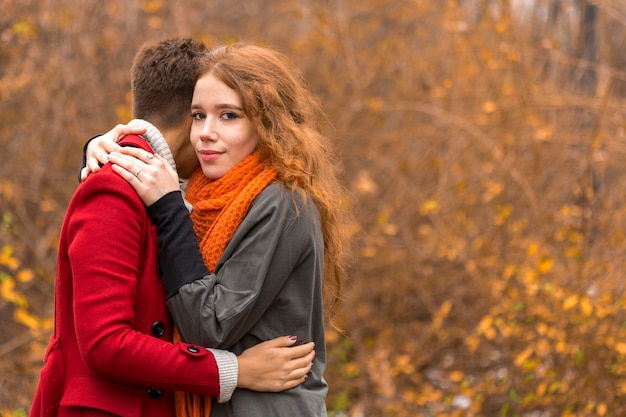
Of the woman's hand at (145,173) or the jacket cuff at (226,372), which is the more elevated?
the woman's hand at (145,173)

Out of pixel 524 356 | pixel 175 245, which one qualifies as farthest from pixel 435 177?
pixel 175 245

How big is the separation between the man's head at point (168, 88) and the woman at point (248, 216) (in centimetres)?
7

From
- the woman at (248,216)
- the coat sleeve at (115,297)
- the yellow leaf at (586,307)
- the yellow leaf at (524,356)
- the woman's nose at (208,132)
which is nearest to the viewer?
the coat sleeve at (115,297)

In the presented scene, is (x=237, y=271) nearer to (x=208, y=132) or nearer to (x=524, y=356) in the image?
(x=208, y=132)

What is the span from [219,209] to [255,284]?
0.79 ft

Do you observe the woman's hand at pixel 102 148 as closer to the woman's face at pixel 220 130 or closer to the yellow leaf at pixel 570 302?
the woman's face at pixel 220 130

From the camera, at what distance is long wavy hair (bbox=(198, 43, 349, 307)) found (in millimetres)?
2309

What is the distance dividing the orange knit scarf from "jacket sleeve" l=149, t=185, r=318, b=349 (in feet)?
0.08

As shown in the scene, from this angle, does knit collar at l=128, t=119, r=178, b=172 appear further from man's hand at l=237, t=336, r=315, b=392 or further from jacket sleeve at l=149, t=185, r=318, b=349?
man's hand at l=237, t=336, r=315, b=392

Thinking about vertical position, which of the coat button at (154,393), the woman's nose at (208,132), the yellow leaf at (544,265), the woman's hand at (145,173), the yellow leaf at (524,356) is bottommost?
the yellow leaf at (524,356)

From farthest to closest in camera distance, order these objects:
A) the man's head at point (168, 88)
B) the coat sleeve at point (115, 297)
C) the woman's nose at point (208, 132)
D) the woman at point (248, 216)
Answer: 1. the man's head at point (168, 88)
2. the woman's nose at point (208, 132)
3. the woman at point (248, 216)
4. the coat sleeve at point (115, 297)

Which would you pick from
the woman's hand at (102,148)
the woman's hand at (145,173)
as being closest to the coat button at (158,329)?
the woman's hand at (145,173)

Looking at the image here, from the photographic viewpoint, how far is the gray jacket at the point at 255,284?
214 centimetres

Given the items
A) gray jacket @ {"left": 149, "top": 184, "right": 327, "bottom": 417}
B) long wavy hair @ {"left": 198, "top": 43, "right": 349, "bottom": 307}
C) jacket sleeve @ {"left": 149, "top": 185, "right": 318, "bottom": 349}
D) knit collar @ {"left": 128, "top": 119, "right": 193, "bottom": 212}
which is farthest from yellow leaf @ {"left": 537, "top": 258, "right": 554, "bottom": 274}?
knit collar @ {"left": 128, "top": 119, "right": 193, "bottom": 212}
